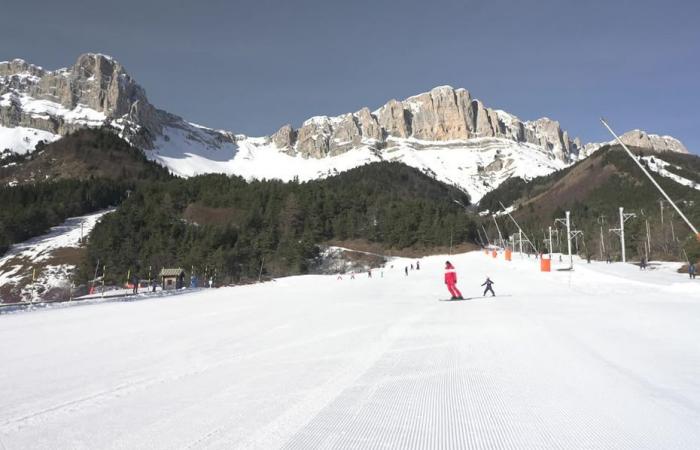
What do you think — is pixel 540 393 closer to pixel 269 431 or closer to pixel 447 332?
pixel 269 431

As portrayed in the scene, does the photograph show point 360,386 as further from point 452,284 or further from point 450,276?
point 450,276

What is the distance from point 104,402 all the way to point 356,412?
2.59 metres

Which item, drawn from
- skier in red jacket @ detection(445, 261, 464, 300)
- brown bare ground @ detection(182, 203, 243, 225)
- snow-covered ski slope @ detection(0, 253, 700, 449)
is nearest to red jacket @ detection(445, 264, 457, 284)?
skier in red jacket @ detection(445, 261, 464, 300)

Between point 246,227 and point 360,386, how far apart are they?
12271 centimetres

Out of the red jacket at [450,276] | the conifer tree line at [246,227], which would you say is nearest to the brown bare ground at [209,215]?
the conifer tree line at [246,227]

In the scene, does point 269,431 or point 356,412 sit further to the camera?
point 356,412

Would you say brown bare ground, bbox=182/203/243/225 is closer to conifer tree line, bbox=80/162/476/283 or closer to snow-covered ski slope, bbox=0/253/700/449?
conifer tree line, bbox=80/162/476/283

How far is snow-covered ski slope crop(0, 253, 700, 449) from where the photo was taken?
12.8 ft

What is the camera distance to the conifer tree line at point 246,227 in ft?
314

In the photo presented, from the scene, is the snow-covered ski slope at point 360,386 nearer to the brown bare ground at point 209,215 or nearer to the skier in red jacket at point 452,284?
the skier in red jacket at point 452,284

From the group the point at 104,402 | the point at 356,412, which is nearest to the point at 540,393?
the point at 356,412

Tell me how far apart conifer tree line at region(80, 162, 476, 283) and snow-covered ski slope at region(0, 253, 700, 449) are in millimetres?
72851

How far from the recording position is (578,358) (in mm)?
6664

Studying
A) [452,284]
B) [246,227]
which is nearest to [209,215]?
[246,227]
